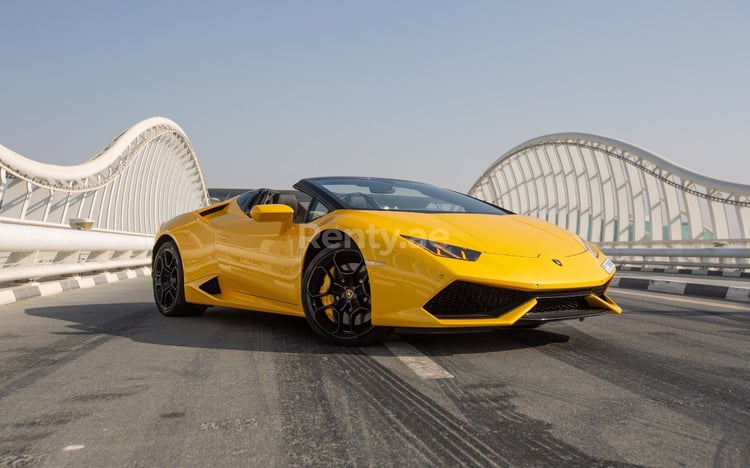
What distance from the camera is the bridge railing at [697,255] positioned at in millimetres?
16141

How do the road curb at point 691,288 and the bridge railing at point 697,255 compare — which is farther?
the bridge railing at point 697,255

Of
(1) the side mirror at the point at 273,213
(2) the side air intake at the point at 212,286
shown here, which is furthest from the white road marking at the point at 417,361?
(2) the side air intake at the point at 212,286

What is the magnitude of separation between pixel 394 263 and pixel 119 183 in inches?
1153

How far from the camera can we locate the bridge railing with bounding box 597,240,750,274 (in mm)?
16141

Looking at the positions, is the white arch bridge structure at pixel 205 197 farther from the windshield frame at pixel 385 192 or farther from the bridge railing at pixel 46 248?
the windshield frame at pixel 385 192

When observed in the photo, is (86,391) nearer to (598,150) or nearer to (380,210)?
(380,210)

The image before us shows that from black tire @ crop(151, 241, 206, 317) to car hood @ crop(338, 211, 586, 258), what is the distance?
237cm

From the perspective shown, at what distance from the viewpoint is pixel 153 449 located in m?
2.14

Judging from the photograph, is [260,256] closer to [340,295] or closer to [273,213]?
[273,213]

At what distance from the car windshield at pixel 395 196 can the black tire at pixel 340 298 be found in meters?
0.45

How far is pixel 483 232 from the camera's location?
13.7 ft

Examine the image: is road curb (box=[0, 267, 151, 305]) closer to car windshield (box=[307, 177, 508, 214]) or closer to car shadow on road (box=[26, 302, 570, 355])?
car shadow on road (box=[26, 302, 570, 355])

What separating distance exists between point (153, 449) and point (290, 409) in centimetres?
61

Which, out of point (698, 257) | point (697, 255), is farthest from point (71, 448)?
point (698, 257)
